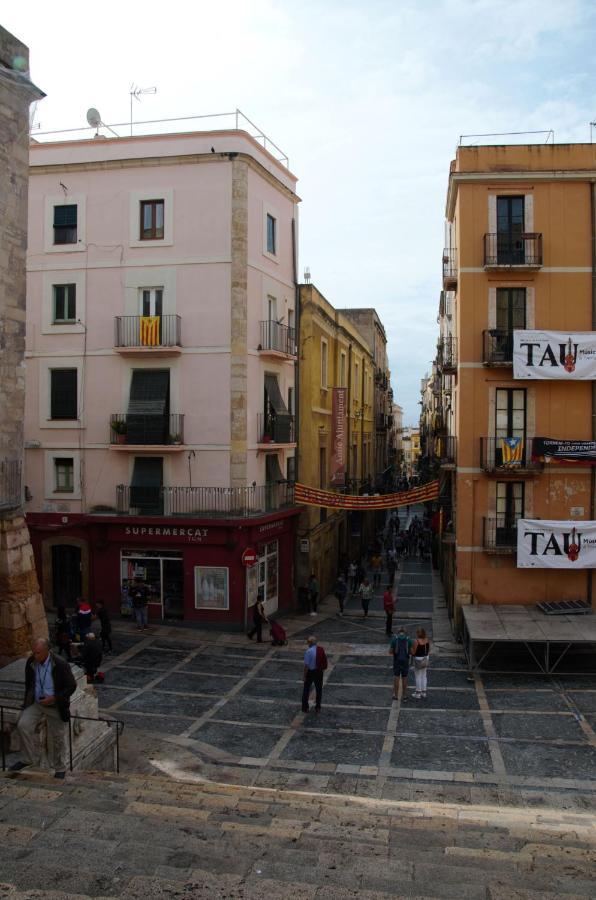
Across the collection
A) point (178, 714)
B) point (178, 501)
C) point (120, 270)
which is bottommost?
point (178, 714)

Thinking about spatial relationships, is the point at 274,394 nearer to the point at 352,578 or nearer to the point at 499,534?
the point at 499,534

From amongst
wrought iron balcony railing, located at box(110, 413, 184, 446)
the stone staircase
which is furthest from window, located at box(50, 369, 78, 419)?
the stone staircase

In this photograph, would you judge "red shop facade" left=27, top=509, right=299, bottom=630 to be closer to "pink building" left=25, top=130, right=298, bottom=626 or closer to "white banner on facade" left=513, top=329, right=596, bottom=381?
"pink building" left=25, top=130, right=298, bottom=626

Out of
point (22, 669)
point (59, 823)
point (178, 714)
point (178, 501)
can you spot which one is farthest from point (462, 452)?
point (59, 823)

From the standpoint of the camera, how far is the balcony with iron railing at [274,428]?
26094 millimetres

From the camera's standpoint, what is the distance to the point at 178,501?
25.1 m

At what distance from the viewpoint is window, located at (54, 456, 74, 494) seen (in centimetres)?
2631

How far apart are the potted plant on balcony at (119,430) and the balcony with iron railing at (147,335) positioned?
228cm

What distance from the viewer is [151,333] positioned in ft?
82.7

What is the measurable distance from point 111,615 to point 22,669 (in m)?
12.2

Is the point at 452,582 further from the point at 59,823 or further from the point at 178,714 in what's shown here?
the point at 59,823

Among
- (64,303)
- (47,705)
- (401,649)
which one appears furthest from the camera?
(64,303)

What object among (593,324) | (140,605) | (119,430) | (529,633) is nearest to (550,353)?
(593,324)

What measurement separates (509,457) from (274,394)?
28.3 feet
